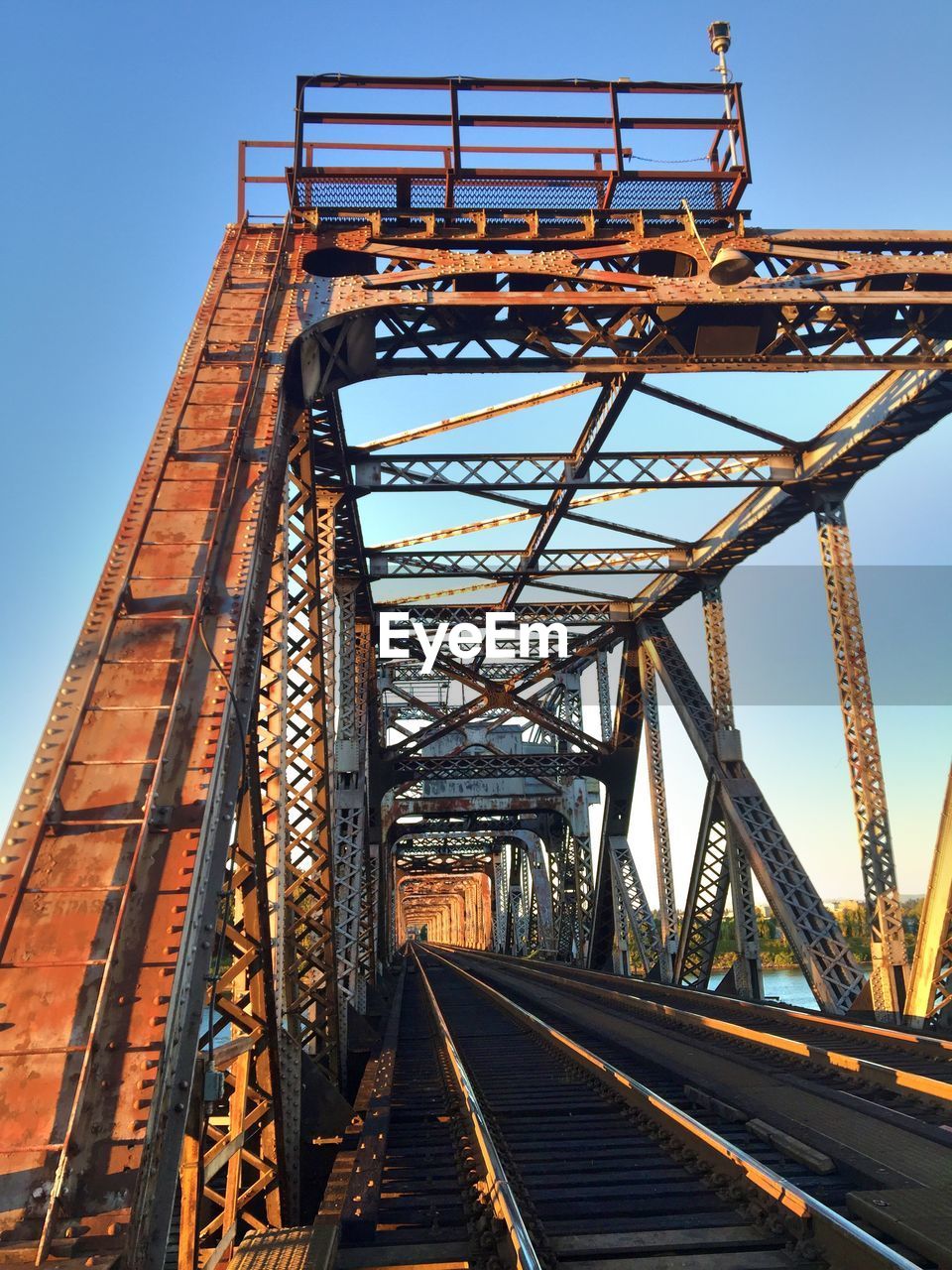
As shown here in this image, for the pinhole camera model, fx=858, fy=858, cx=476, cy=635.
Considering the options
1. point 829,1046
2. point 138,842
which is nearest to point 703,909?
point 829,1046

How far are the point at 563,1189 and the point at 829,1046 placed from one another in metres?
4.79

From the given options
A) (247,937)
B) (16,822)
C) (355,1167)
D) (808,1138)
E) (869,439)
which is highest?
(869,439)

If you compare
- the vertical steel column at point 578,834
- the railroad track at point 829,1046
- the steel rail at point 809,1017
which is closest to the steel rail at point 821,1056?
the railroad track at point 829,1046

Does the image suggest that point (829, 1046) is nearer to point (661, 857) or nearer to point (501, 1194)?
point (501, 1194)

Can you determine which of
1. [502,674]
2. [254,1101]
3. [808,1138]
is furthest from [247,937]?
[502,674]

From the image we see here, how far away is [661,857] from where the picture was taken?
17.8 meters

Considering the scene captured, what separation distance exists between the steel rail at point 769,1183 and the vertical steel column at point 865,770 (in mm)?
4791

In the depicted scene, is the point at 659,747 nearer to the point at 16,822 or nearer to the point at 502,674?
the point at 502,674

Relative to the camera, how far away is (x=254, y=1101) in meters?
5.80

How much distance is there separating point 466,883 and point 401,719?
44.5 m

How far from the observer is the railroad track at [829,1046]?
6246 millimetres

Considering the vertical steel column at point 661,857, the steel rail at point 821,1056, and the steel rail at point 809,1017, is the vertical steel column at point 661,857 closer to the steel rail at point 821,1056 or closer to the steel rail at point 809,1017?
the steel rail at point 809,1017

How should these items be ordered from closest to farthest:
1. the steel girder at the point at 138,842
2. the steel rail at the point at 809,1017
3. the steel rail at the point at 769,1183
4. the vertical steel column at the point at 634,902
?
the steel girder at the point at 138,842 → the steel rail at the point at 769,1183 → the steel rail at the point at 809,1017 → the vertical steel column at the point at 634,902

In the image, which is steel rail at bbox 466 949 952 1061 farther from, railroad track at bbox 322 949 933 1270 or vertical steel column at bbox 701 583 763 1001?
railroad track at bbox 322 949 933 1270
